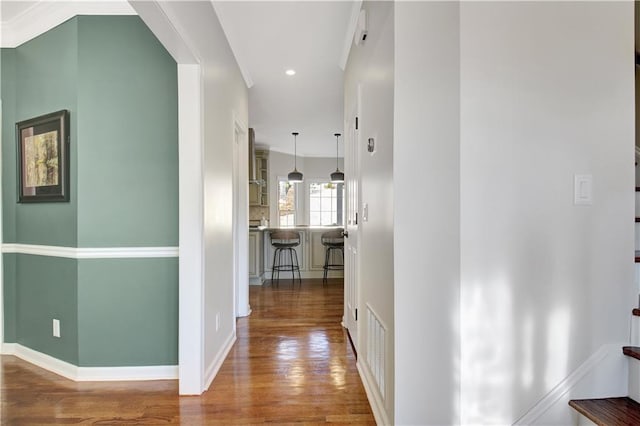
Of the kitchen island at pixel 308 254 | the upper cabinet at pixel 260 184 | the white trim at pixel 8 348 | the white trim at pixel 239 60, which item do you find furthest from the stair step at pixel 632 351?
the upper cabinet at pixel 260 184

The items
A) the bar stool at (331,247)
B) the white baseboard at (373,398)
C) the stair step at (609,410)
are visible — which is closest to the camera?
the stair step at (609,410)

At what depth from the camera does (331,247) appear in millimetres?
5641

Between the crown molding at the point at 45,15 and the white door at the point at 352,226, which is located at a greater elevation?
the crown molding at the point at 45,15

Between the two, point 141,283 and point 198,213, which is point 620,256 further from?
point 141,283

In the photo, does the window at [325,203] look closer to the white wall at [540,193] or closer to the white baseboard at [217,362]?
the white baseboard at [217,362]

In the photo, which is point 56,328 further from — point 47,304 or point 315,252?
Answer: point 315,252

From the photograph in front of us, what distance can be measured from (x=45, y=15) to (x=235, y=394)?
3040 millimetres

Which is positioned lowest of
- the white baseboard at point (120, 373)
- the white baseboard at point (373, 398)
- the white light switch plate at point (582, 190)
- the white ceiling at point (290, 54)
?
the white baseboard at point (120, 373)

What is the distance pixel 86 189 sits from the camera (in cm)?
230

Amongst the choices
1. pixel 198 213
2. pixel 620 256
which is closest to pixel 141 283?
pixel 198 213

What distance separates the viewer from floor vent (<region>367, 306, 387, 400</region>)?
1.70m

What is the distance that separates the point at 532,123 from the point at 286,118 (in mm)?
4249

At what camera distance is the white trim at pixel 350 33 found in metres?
2.32

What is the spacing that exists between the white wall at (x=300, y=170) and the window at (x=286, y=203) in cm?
11
